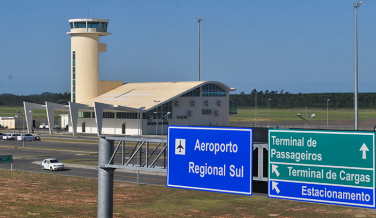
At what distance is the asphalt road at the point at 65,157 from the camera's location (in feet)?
167

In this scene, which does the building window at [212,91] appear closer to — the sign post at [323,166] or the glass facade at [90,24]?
the glass facade at [90,24]

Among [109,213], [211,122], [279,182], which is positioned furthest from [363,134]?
[211,122]

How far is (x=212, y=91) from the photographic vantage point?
11719 centimetres

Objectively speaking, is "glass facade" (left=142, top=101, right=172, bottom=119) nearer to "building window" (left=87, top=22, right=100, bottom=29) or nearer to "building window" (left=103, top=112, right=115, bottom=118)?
"building window" (left=103, top=112, right=115, bottom=118)

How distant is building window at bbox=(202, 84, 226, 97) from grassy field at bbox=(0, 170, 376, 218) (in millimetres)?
70097

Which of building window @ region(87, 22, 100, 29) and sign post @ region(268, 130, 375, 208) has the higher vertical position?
building window @ region(87, 22, 100, 29)

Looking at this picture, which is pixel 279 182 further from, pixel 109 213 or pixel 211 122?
pixel 211 122

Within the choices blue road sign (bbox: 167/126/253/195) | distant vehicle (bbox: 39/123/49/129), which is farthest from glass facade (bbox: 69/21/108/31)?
blue road sign (bbox: 167/126/253/195)

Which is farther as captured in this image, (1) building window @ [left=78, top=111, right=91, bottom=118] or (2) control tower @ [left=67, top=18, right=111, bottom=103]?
(2) control tower @ [left=67, top=18, right=111, bottom=103]

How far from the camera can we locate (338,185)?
1370 cm

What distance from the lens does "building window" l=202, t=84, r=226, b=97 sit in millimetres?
115625

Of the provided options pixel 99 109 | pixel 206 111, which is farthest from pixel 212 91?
pixel 99 109

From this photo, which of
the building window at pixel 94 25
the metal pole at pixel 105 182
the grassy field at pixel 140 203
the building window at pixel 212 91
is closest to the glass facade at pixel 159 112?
→ the building window at pixel 212 91

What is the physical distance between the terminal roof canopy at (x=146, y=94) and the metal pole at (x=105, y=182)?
82.6 m
